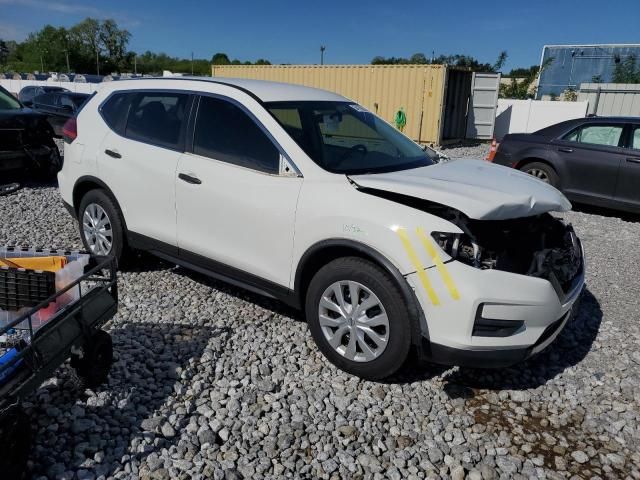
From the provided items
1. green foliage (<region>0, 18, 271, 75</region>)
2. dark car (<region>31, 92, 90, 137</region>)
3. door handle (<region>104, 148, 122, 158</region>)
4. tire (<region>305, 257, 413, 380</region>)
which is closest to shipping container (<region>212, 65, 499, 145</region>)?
dark car (<region>31, 92, 90, 137</region>)

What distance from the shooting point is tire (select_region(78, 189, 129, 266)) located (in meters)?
4.54

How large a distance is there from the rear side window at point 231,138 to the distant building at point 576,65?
38.1m

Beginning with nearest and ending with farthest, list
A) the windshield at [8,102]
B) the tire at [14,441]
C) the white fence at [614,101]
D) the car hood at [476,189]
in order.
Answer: the tire at [14,441]
the car hood at [476,189]
the windshield at [8,102]
the white fence at [614,101]

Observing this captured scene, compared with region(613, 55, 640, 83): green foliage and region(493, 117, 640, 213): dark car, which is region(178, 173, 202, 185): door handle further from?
region(613, 55, 640, 83): green foliage

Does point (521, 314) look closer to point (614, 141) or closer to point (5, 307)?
point (5, 307)

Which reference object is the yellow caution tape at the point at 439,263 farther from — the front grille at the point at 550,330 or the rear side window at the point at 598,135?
the rear side window at the point at 598,135

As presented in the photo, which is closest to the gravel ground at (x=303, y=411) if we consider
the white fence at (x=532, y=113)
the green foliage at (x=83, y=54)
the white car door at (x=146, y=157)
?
the white car door at (x=146, y=157)

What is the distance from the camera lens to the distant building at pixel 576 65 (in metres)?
37.5

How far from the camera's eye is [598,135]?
790 centimetres

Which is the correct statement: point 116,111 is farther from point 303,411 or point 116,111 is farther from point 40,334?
point 303,411

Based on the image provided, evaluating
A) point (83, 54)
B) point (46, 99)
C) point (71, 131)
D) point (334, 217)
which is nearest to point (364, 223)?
point (334, 217)

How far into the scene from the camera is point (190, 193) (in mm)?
3898

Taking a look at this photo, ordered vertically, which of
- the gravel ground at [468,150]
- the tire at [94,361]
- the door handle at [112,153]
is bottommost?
the gravel ground at [468,150]

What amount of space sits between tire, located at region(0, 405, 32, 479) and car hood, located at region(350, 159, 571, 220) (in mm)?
2156
